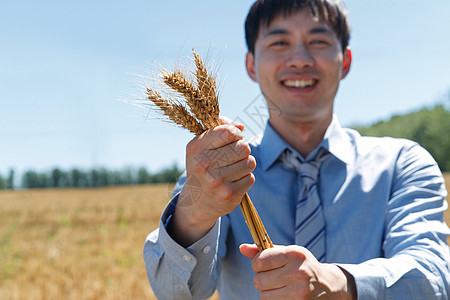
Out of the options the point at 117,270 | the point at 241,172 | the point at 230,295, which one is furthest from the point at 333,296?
the point at 117,270

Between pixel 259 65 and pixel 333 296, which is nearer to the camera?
pixel 333 296

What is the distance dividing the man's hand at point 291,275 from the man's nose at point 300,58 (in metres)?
0.87

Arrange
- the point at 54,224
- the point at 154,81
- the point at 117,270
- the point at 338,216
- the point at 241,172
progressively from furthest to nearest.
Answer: the point at 54,224 → the point at 117,270 → the point at 338,216 → the point at 154,81 → the point at 241,172

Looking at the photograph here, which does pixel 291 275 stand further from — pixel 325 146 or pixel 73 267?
pixel 73 267

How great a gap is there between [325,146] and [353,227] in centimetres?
37

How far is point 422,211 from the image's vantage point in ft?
4.85

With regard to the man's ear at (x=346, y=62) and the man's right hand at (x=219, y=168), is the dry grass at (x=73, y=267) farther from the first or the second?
the man's ear at (x=346, y=62)

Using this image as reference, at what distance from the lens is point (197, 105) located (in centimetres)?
107

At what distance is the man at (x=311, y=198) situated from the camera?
48.3 inches

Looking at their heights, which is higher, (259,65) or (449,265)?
(259,65)

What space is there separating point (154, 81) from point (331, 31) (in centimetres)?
96

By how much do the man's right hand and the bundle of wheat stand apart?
1.7 inches

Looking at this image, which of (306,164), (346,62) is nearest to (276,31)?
(346,62)

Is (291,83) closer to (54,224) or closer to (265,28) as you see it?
(265,28)
